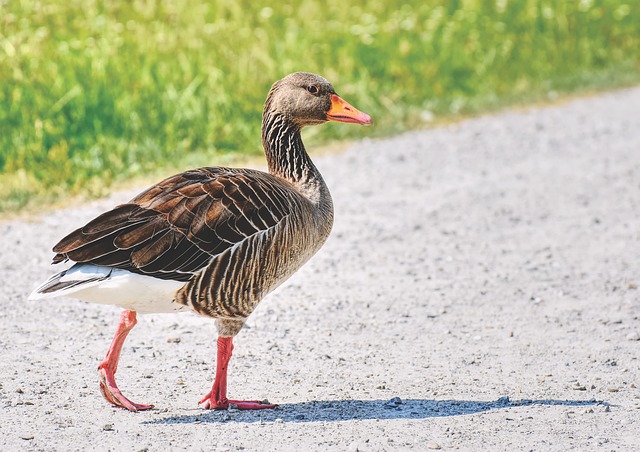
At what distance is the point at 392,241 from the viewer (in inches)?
353

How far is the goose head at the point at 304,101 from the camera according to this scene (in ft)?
20.6

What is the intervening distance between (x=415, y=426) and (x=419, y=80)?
8.29 m

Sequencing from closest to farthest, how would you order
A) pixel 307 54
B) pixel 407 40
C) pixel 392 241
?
pixel 392 241 → pixel 307 54 → pixel 407 40

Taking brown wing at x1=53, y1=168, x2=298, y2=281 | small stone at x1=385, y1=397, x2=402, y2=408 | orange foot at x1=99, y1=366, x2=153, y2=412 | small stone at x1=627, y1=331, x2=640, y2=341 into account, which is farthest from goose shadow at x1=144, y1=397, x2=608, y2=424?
small stone at x1=627, y1=331, x2=640, y2=341

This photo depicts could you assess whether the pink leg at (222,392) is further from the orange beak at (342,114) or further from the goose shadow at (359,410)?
the orange beak at (342,114)

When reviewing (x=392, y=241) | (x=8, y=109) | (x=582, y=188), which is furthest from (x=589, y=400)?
(x=8, y=109)

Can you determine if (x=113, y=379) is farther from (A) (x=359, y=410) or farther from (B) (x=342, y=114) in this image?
(B) (x=342, y=114)

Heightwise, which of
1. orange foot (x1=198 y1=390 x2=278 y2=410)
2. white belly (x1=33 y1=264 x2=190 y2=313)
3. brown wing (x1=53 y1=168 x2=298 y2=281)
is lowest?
orange foot (x1=198 y1=390 x2=278 y2=410)

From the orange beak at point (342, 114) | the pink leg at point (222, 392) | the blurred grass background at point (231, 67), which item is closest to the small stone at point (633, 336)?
the orange beak at point (342, 114)

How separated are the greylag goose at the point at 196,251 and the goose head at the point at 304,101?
49 centimetres

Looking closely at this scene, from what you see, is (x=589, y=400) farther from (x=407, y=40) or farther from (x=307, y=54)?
(x=407, y=40)

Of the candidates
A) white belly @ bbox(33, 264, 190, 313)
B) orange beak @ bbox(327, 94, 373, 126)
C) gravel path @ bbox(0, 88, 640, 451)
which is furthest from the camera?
orange beak @ bbox(327, 94, 373, 126)

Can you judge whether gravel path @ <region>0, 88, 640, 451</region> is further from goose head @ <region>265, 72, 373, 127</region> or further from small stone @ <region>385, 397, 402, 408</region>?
goose head @ <region>265, 72, 373, 127</region>

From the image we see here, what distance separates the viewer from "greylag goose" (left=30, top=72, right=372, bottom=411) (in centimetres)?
521
